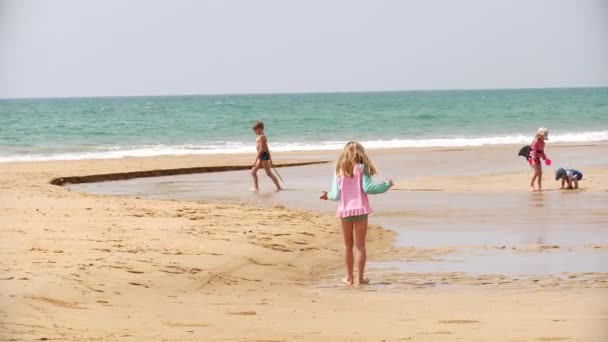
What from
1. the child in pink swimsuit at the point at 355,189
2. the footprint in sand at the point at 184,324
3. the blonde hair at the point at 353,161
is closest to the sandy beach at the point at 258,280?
the footprint in sand at the point at 184,324

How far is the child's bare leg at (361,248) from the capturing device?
9.30 metres

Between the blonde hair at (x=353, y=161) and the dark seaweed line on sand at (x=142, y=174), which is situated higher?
the blonde hair at (x=353, y=161)

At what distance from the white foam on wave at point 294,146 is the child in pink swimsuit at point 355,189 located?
27.7m

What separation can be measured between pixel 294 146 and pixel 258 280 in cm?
3377

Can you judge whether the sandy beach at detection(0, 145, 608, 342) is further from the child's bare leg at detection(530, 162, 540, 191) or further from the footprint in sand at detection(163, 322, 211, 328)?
the child's bare leg at detection(530, 162, 540, 191)

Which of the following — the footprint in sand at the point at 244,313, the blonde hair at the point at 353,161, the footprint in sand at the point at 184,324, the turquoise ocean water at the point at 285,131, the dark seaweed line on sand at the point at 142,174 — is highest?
the blonde hair at the point at 353,161

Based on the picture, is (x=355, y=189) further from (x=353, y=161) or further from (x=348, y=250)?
(x=348, y=250)

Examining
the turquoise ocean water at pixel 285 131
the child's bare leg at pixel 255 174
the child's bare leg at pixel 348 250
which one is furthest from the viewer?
the turquoise ocean water at pixel 285 131

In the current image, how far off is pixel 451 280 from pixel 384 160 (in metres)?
20.2

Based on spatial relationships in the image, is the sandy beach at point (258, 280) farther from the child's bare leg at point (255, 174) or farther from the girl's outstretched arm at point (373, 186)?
the child's bare leg at point (255, 174)

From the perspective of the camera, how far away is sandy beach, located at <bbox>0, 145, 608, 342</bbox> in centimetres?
659

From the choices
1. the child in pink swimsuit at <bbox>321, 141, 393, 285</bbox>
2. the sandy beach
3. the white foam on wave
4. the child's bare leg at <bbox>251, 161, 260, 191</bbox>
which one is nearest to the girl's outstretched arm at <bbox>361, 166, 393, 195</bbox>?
the child in pink swimsuit at <bbox>321, 141, 393, 285</bbox>

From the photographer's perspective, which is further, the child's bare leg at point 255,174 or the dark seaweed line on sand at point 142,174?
the dark seaweed line on sand at point 142,174

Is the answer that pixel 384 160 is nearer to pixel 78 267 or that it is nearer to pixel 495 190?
pixel 495 190
